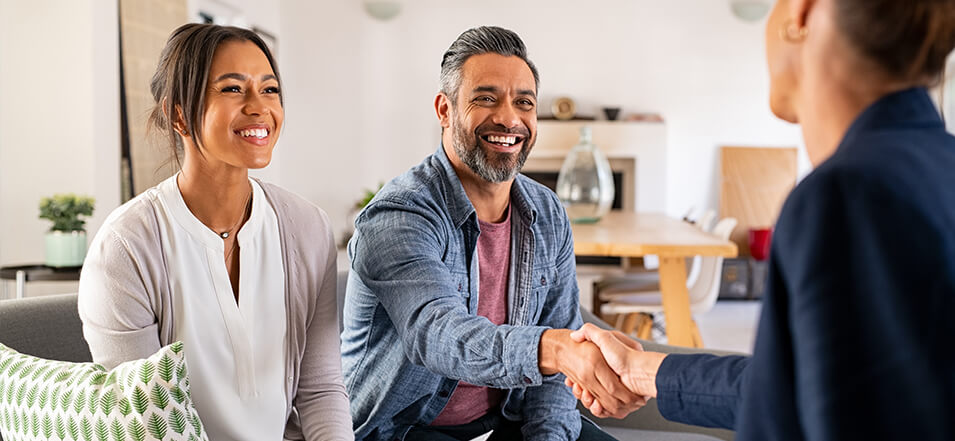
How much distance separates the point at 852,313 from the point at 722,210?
7.02 m

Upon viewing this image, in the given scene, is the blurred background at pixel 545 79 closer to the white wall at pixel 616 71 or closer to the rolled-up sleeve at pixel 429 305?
the white wall at pixel 616 71

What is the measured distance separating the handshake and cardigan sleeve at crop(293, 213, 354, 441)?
15.4 inches

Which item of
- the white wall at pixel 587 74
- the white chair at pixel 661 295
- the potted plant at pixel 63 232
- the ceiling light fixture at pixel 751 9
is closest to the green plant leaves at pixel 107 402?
the potted plant at pixel 63 232

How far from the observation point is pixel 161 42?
4.49 meters

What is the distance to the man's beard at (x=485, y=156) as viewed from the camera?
5.78 feet

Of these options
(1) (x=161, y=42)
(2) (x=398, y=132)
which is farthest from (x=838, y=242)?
(2) (x=398, y=132)

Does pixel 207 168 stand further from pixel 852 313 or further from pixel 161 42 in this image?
pixel 161 42

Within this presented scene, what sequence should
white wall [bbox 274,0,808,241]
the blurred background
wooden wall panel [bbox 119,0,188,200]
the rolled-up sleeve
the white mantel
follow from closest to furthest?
1. the rolled-up sleeve
2. wooden wall panel [bbox 119,0,188,200]
3. the blurred background
4. the white mantel
5. white wall [bbox 274,0,808,241]

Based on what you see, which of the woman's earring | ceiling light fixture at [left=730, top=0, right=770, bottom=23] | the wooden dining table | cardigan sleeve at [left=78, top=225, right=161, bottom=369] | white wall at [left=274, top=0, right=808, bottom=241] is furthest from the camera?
white wall at [left=274, top=0, right=808, bottom=241]

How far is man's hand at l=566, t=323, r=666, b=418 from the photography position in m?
1.35

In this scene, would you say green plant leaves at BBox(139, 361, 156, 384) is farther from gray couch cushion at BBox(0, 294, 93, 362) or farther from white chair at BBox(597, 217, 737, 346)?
white chair at BBox(597, 217, 737, 346)

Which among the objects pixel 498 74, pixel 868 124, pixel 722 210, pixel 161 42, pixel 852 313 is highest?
pixel 161 42

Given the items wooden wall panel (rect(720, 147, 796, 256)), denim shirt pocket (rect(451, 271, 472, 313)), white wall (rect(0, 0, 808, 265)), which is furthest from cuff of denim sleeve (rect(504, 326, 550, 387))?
wooden wall panel (rect(720, 147, 796, 256))

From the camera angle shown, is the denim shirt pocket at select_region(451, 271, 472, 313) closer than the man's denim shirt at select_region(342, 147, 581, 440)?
No
